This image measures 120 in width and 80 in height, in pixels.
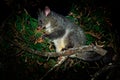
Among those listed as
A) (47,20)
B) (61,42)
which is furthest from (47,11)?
(61,42)

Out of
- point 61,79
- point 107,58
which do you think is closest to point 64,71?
point 61,79

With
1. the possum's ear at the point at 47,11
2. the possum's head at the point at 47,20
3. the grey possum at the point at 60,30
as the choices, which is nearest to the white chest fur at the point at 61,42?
the grey possum at the point at 60,30

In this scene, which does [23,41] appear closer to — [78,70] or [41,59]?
[41,59]

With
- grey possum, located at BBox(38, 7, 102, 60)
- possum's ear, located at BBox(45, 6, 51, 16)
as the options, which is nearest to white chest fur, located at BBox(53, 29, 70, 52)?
grey possum, located at BBox(38, 7, 102, 60)

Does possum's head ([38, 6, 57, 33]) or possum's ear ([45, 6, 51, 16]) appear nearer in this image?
possum's ear ([45, 6, 51, 16])

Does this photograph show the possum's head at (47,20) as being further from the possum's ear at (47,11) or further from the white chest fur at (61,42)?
the white chest fur at (61,42)

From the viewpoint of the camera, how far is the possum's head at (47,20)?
182 inches

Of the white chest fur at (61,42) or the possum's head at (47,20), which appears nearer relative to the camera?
the white chest fur at (61,42)

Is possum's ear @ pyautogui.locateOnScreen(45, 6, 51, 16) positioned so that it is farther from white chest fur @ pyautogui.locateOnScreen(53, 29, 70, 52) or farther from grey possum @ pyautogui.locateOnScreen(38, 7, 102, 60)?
white chest fur @ pyautogui.locateOnScreen(53, 29, 70, 52)

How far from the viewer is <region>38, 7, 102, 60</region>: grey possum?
4432mm

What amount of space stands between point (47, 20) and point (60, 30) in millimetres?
341

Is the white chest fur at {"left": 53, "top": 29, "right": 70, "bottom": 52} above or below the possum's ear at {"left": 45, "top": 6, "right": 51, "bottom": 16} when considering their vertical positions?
below

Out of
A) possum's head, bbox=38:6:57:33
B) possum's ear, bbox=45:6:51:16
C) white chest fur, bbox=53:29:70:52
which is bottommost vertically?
white chest fur, bbox=53:29:70:52

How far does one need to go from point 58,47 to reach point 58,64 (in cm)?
65
